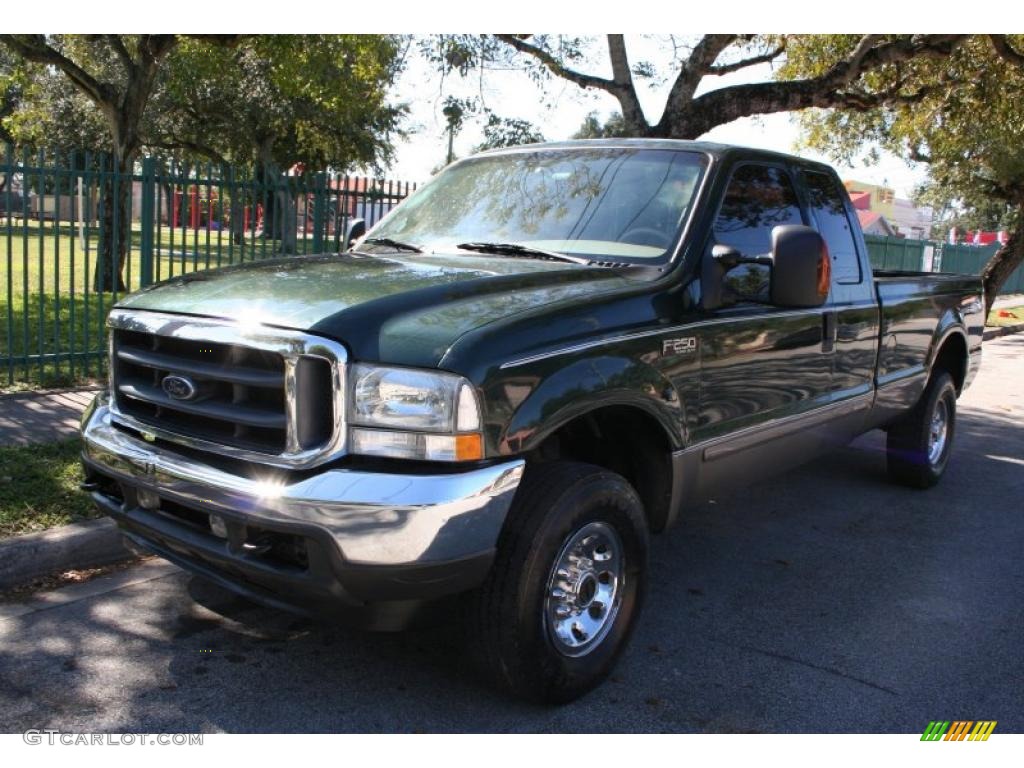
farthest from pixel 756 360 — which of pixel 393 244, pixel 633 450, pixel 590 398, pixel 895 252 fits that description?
pixel 895 252

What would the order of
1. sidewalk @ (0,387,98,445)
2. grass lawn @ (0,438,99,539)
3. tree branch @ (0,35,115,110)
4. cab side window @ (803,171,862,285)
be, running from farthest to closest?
tree branch @ (0,35,115,110) → sidewalk @ (0,387,98,445) → cab side window @ (803,171,862,285) → grass lawn @ (0,438,99,539)

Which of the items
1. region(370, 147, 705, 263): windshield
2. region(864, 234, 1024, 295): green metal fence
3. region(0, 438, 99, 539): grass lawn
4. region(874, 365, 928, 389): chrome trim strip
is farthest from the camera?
region(864, 234, 1024, 295): green metal fence

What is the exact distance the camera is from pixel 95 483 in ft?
12.2

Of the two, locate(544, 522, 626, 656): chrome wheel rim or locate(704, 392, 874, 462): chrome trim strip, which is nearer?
locate(544, 522, 626, 656): chrome wheel rim

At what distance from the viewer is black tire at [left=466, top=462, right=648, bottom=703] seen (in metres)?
3.14

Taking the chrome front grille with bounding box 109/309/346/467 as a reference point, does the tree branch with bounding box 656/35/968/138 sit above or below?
above

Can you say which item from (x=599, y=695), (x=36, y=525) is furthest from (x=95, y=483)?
(x=599, y=695)

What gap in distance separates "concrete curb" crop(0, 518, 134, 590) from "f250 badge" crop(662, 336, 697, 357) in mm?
2530

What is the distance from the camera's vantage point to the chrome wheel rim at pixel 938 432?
677cm

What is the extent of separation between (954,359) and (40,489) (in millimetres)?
6043

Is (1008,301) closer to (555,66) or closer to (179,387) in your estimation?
(555,66)

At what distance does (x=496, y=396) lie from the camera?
3.01m

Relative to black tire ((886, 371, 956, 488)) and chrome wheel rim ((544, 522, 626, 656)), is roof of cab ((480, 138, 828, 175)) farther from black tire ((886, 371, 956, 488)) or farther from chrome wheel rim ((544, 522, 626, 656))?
black tire ((886, 371, 956, 488))

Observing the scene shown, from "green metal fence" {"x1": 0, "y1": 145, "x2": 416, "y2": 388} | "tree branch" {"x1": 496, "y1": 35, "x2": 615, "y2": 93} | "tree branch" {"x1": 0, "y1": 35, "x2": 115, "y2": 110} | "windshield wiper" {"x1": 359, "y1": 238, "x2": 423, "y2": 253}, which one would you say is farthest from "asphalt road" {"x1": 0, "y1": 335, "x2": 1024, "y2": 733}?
"tree branch" {"x1": 0, "y1": 35, "x2": 115, "y2": 110}
